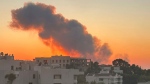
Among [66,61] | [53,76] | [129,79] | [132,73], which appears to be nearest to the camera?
[53,76]

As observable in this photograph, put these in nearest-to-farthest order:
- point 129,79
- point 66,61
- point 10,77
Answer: point 10,77, point 129,79, point 66,61

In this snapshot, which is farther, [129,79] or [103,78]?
[129,79]

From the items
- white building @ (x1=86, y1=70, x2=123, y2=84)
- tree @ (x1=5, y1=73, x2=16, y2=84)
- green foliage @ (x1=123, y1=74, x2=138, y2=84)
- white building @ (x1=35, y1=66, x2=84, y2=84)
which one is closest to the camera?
tree @ (x1=5, y1=73, x2=16, y2=84)

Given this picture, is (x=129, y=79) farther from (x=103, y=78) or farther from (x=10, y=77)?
(x=10, y=77)

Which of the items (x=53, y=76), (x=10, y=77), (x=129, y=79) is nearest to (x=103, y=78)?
(x=129, y=79)

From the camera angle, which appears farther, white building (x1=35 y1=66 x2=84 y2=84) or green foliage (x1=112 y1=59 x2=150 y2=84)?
green foliage (x1=112 y1=59 x2=150 y2=84)

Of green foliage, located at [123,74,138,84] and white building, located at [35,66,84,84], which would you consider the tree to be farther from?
green foliage, located at [123,74,138,84]

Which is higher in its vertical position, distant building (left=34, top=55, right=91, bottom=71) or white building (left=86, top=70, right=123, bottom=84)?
distant building (left=34, top=55, right=91, bottom=71)

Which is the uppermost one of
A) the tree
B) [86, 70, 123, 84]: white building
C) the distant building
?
the distant building

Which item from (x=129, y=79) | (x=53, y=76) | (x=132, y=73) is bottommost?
(x=53, y=76)

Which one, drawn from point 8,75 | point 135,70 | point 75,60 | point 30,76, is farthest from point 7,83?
point 135,70

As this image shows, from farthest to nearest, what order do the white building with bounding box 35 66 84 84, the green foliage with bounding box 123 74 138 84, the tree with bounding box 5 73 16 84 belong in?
the green foliage with bounding box 123 74 138 84, the white building with bounding box 35 66 84 84, the tree with bounding box 5 73 16 84

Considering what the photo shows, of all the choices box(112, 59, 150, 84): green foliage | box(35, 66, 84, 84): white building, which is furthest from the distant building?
box(35, 66, 84, 84): white building

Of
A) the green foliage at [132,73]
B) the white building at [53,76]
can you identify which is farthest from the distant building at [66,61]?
the white building at [53,76]
